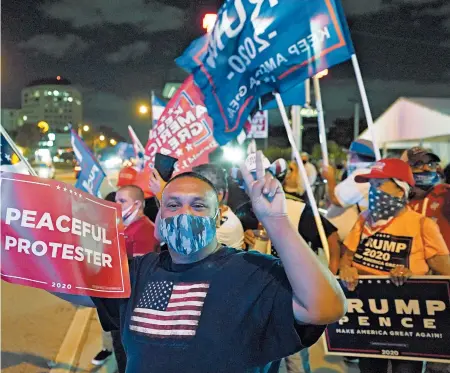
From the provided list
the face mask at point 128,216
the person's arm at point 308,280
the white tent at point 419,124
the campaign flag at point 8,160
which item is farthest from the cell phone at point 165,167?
the white tent at point 419,124

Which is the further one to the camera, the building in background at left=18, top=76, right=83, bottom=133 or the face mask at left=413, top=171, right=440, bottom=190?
the building in background at left=18, top=76, right=83, bottom=133

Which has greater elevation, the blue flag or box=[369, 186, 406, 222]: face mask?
the blue flag

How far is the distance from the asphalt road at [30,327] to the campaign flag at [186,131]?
7.98 feet

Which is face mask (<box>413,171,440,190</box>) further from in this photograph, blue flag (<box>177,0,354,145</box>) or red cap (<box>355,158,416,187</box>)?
blue flag (<box>177,0,354,145</box>)

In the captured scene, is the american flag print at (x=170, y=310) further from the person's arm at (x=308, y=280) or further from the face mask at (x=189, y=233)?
the person's arm at (x=308, y=280)

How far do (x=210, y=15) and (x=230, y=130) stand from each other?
6594 mm

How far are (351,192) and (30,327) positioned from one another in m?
3.99

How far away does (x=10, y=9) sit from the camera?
6.54m

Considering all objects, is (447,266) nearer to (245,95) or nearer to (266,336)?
(266,336)

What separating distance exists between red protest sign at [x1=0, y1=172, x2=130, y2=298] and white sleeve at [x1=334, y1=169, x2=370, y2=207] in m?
3.18

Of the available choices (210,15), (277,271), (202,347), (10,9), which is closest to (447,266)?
(277,271)

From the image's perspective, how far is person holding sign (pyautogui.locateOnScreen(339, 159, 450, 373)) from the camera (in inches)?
131

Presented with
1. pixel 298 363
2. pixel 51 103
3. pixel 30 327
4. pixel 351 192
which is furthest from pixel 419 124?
pixel 51 103

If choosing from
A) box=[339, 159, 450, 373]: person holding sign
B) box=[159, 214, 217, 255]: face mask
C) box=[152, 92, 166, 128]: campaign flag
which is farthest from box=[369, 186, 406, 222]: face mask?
box=[152, 92, 166, 128]: campaign flag
